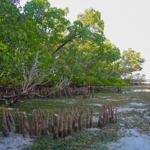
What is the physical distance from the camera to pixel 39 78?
1138 centimetres

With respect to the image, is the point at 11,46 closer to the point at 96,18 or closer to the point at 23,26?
the point at 23,26

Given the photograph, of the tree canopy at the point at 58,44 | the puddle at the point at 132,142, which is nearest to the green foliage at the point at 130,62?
the tree canopy at the point at 58,44

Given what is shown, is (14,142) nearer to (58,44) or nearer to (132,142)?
(132,142)

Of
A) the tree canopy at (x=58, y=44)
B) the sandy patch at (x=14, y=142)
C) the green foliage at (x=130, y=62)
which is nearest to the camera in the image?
the sandy patch at (x=14, y=142)

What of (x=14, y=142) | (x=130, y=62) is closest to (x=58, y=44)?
(x=14, y=142)

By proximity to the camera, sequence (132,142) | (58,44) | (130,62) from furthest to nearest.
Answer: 1. (130,62)
2. (58,44)
3. (132,142)

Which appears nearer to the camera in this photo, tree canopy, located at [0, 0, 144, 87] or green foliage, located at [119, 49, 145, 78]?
tree canopy, located at [0, 0, 144, 87]

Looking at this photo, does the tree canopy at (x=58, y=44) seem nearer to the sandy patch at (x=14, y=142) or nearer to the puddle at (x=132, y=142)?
the sandy patch at (x=14, y=142)

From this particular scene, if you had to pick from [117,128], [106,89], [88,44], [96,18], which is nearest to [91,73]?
[88,44]

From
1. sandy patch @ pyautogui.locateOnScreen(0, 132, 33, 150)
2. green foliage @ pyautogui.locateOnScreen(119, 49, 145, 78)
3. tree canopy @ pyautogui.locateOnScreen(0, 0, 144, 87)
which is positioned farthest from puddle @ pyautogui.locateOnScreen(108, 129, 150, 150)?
green foliage @ pyautogui.locateOnScreen(119, 49, 145, 78)

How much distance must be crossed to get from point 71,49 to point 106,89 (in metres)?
13.2

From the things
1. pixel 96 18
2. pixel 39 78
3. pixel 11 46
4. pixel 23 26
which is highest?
pixel 96 18

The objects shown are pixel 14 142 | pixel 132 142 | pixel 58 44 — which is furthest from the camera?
pixel 58 44

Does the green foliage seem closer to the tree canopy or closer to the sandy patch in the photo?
the tree canopy
